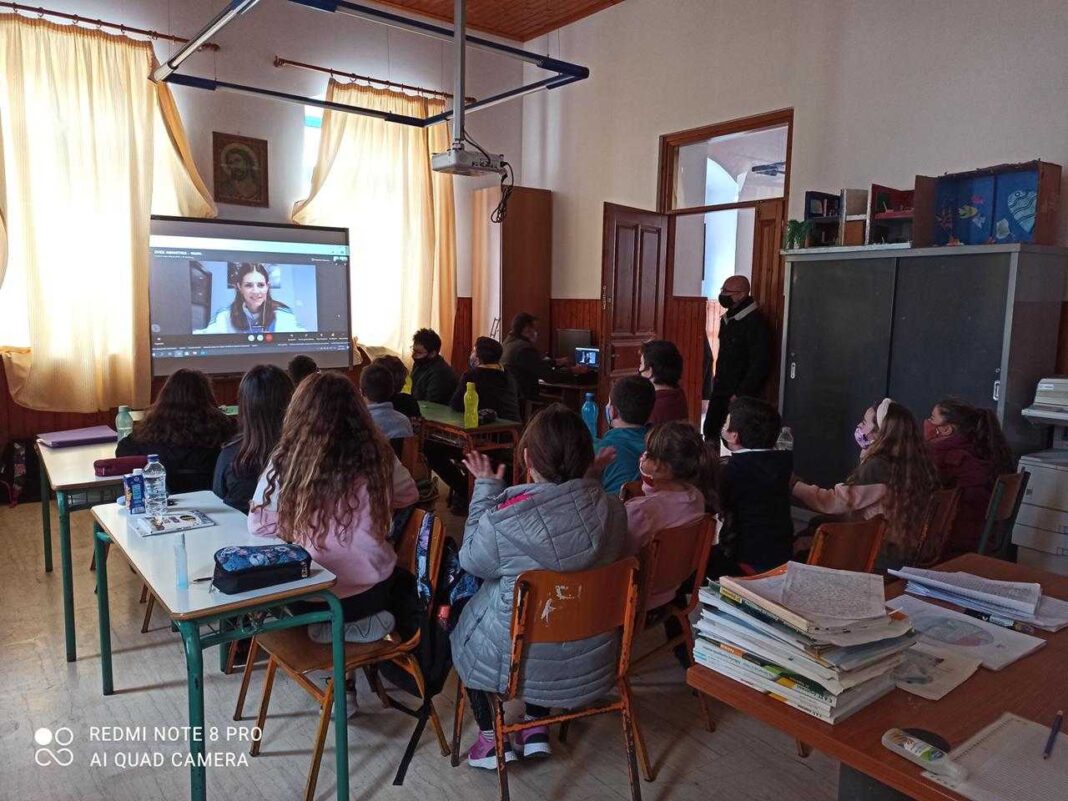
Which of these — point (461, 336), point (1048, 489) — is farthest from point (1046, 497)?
point (461, 336)

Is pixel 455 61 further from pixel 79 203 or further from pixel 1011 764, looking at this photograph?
pixel 1011 764

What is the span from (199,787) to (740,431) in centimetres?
199

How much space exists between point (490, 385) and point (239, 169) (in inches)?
121

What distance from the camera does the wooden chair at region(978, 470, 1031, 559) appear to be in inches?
111

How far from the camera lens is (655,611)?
2.48 m

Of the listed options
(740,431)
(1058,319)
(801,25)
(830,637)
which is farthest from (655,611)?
(801,25)

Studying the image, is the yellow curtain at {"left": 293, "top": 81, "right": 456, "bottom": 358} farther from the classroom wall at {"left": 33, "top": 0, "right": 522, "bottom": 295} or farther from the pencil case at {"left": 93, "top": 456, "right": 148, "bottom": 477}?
the pencil case at {"left": 93, "top": 456, "right": 148, "bottom": 477}

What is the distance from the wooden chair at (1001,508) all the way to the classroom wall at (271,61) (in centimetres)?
541

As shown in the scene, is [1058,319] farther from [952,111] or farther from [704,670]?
[704,670]

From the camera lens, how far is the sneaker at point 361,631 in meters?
2.19

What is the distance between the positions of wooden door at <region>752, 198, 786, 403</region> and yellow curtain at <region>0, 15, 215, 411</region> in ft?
14.4

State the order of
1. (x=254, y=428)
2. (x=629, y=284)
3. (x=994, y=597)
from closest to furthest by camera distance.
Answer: (x=994, y=597), (x=254, y=428), (x=629, y=284)

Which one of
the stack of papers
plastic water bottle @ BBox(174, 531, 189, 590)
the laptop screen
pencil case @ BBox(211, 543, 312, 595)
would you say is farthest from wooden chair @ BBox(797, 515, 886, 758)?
the laptop screen

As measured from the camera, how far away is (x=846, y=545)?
2182 millimetres
